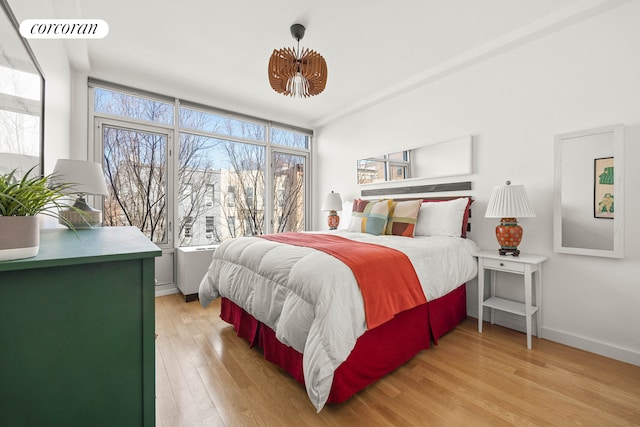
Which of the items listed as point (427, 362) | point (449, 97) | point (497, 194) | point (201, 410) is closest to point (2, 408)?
point (201, 410)

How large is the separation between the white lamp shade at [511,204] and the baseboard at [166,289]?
375cm

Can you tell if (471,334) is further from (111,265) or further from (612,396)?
(111,265)

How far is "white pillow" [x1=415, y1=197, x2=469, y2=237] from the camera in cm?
280

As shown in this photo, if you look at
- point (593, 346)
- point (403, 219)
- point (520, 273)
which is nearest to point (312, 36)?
point (403, 219)

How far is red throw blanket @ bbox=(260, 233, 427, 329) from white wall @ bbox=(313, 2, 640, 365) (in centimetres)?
139

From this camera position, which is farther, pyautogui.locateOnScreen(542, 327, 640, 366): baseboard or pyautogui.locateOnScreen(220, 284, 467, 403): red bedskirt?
pyautogui.locateOnScreen(542, 327, 640, 366): baseboard

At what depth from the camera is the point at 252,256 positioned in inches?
84.0

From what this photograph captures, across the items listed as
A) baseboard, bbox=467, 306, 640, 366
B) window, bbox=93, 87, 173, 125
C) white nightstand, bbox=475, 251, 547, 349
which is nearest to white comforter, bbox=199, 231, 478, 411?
white nightstand, bbox=475, 251, 547, 349

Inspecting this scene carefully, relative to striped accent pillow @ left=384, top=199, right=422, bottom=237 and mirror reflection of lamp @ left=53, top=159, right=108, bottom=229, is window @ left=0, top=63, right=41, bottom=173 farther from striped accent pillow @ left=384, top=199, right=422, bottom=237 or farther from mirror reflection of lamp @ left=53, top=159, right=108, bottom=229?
striped accent pillow @ left=384, top=199, right=422, bottom=237

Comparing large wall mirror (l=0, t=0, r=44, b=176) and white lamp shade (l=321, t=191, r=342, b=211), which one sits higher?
large wall mirror (l=0, t=0, r=44, b=176)

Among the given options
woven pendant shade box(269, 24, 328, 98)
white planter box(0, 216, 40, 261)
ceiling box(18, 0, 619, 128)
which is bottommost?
white planter box(0, 216, 40, 261)

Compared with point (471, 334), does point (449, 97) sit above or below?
above

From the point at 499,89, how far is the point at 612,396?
2.55 meters

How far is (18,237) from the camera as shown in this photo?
0.71 meters
